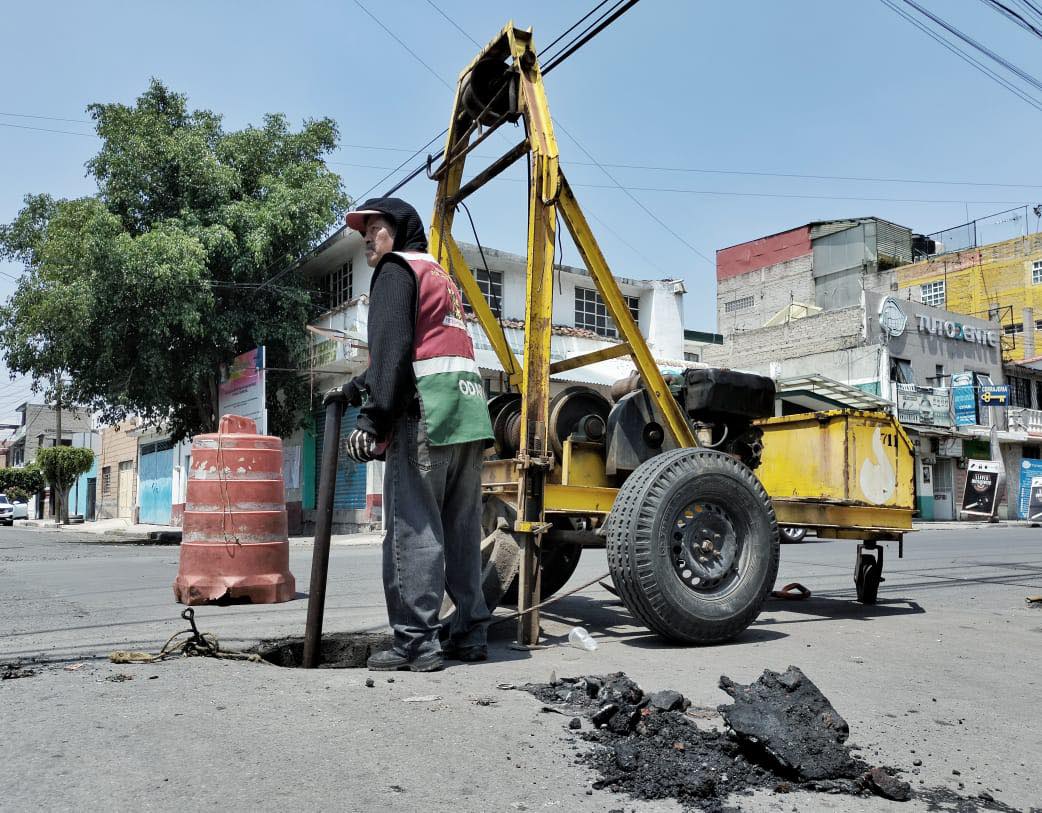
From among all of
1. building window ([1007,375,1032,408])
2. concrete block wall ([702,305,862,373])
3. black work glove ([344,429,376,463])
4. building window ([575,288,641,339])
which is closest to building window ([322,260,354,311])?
building window ([575,288,641,339])

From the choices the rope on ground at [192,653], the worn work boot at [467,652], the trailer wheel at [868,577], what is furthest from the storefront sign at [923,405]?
the rope on ground at [192,653]

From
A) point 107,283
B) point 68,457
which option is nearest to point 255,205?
point 107,283

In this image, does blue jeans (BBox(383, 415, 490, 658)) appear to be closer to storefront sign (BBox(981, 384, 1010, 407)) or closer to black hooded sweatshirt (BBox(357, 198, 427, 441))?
black hooded sweatshirt (BBox(357, 198, 427, 441))

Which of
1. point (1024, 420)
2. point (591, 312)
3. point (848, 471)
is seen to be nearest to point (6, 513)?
point (591, 312)

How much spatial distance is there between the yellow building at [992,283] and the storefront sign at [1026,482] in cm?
642

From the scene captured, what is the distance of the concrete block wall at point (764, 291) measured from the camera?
46.0 metres

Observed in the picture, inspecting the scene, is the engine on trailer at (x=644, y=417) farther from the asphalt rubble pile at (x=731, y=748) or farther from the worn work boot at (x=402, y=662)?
the asphalt rubble pile at (x=731, y=748)

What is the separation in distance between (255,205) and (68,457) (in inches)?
857

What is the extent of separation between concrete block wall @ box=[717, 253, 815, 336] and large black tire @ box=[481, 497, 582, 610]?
41.7 m

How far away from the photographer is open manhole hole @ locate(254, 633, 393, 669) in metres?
4.14

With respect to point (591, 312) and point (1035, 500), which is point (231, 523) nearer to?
point (591, 312)

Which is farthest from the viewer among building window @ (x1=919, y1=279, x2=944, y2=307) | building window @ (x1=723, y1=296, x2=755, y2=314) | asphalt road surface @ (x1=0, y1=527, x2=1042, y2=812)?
building window @ (x1=723, y1=296, x2=755, y2=314)

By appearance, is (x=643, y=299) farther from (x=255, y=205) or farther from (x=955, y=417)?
(x=955, y=417)

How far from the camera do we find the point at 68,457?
35.2m
